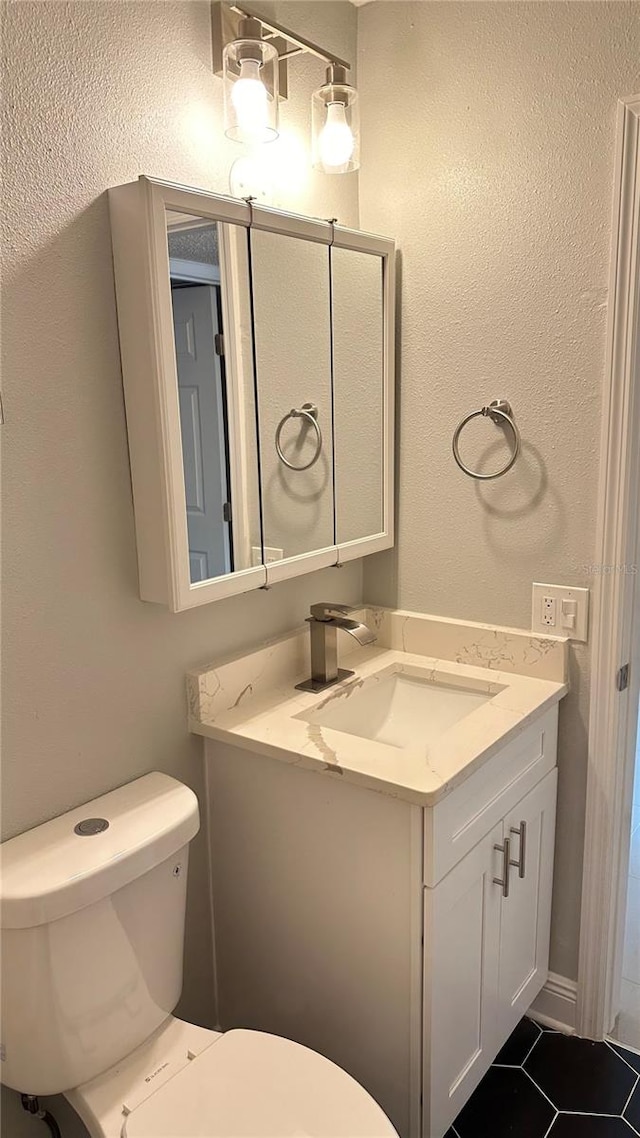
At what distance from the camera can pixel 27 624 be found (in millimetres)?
1342

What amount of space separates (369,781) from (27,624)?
0.64 metres

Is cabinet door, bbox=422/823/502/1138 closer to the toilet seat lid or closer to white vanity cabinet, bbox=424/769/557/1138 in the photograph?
white vanity cabinet, bbox=424/769/557/1138

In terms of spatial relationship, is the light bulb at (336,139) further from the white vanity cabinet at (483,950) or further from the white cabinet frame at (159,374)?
the white vanity cabinet at (483,950)

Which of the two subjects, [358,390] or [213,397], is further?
[358,390]

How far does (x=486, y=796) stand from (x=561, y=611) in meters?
0.48

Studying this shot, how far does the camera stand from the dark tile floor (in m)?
1.70

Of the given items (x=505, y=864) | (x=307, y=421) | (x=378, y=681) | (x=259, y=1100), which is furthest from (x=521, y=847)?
(x=307, y=421)

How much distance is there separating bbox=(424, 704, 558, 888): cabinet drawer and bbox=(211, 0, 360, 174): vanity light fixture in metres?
1.27

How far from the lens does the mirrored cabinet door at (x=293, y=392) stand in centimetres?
164

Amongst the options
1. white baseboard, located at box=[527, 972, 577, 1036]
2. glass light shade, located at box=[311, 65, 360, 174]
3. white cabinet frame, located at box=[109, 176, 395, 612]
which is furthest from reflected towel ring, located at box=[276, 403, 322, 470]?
white baseboard, located at box=[527, 972, 577, 1036]

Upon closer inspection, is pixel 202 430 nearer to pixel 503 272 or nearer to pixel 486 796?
pixel 503 272

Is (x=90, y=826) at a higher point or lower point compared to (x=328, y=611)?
lower

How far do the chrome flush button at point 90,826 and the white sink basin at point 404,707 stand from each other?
591mm

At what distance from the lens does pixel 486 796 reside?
1.59 metres
